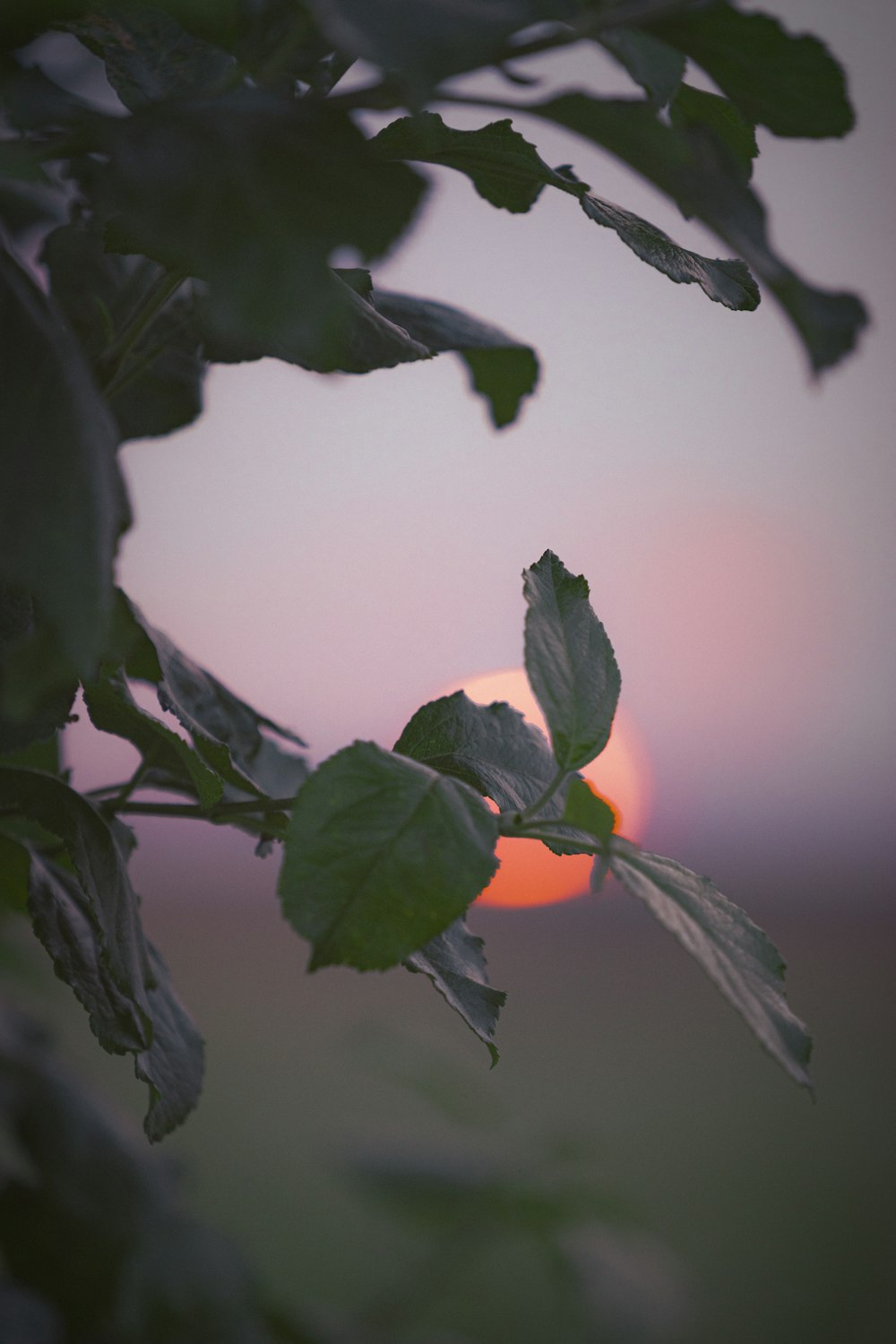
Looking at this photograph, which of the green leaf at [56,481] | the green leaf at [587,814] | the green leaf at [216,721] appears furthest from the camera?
the green leaf at [216,721]

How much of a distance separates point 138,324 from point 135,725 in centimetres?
20

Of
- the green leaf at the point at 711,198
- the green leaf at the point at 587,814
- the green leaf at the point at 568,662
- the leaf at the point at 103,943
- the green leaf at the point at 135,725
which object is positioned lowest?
the leaf at the point at 103,943

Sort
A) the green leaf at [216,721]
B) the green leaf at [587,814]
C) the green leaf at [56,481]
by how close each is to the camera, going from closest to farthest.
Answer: the green leaf at [56,481], the green leaf at [587,814], the green leaf at [216,721]

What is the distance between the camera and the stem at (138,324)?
0.44 m

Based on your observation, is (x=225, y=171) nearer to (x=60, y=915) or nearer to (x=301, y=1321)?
(x=60, y=915)

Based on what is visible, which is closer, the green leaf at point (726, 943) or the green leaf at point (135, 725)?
the green leaf at point (726, 943)

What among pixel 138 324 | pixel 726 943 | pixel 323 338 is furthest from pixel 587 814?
pixel 138 324

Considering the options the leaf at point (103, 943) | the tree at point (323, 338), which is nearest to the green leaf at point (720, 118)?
the tree at point (323, 338)

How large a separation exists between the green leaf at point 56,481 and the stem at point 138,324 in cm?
13

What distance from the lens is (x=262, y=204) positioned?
0.27 metres

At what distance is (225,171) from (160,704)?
0.94ft

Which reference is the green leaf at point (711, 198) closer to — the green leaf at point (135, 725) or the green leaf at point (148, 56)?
the green leaf at point (148, 56)

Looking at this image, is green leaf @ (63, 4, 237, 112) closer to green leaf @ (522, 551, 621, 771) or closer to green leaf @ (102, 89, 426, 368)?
green leaf @ (102, 89, 426, 368)

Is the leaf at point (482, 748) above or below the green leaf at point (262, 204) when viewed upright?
below
